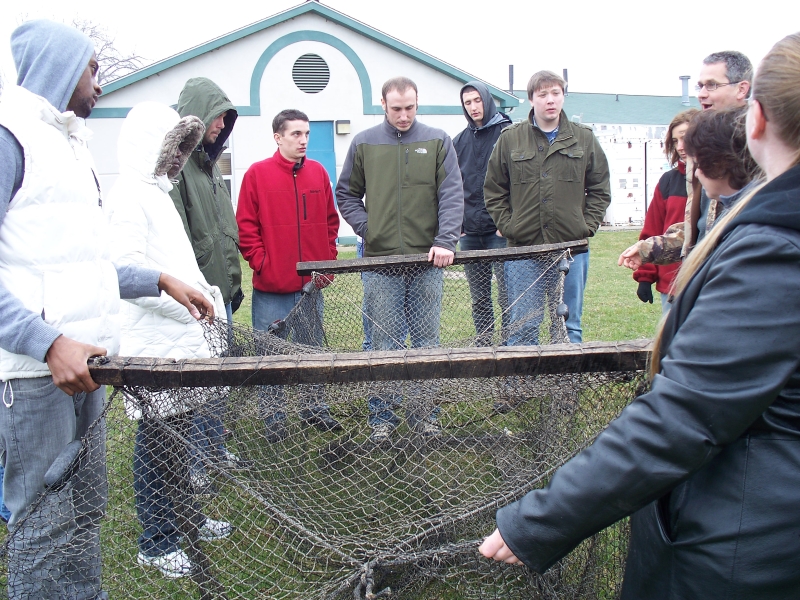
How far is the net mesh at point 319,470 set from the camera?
1646mm

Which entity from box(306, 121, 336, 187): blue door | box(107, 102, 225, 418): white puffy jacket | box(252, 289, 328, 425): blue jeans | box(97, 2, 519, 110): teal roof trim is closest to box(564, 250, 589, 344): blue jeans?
box(252, 289, 328, 425): blue jeans

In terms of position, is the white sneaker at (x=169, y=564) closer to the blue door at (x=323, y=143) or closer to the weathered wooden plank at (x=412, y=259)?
the weathered wooden plank at (x=412, y=259)

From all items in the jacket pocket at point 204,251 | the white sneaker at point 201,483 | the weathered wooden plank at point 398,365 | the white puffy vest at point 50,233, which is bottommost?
the white sneaker at point 201,483

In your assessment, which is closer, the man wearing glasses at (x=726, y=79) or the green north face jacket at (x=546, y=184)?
the man wearing glasses at (x=726, y=79)

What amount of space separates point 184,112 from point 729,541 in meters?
3.38

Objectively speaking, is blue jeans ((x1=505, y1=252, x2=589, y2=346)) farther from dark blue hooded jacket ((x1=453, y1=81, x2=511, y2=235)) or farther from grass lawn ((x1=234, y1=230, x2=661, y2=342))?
grass lawn ((x1=234, y1=230, x2=661, y2=342))

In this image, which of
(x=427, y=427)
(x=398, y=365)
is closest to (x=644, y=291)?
(x=427, y=427)

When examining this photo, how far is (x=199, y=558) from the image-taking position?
2.04 meters

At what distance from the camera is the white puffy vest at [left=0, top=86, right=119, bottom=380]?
1.85 meters

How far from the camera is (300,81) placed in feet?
42.9

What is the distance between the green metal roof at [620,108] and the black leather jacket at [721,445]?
22.4 meters

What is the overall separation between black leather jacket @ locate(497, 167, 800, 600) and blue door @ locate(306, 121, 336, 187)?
41.6 ft

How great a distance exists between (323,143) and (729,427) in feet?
42.8

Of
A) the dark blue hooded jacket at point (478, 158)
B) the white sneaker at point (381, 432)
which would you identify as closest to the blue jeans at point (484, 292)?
the dark blue hooded jacket at point (478, 158)
